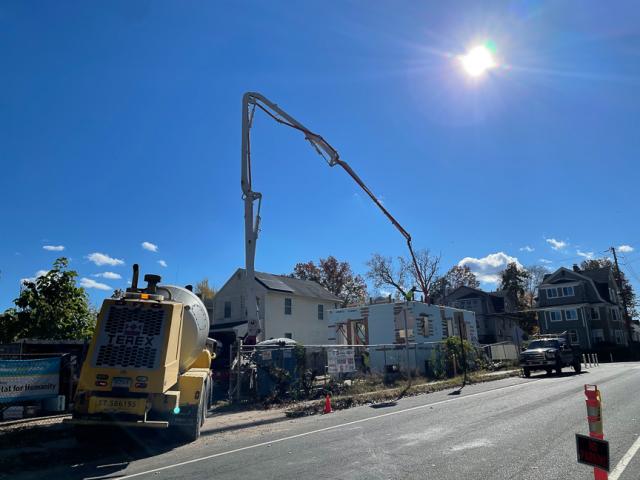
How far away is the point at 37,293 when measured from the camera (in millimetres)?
18750

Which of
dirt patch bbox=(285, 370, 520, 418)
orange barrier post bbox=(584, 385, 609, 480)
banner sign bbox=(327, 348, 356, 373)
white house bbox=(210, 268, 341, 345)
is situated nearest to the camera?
orange barrier post bbox=(584, 385, 609, 480)

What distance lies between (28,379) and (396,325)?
22186mm

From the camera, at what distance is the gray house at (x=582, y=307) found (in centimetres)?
5034

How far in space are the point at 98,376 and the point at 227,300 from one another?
29.6 meters

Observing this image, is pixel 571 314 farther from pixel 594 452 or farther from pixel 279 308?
pixel 594 452

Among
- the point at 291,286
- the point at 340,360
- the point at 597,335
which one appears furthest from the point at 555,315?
the point at 340,360

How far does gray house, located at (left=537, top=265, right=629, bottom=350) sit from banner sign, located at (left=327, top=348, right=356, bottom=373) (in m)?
39.8

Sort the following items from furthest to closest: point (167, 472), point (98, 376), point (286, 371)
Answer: point (286, 371), point (98, 376), point (167, 472)

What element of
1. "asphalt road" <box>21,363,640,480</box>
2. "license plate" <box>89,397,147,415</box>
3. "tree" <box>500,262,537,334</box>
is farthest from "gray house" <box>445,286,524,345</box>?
"license plate" <box>89,397,147,415</box>

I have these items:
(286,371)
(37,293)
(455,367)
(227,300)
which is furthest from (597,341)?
(37,293)

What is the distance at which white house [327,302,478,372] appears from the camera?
29069 millimetres

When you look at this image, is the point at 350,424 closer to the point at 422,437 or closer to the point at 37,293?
the point at 422,437

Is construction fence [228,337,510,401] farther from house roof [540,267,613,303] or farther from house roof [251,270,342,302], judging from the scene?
house roof [540,267,613,303]

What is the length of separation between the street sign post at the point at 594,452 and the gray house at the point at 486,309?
58.9m
